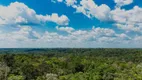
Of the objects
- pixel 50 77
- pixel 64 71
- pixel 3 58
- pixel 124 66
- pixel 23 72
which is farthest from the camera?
pixel 124 66

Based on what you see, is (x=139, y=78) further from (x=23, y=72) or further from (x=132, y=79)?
(x=23, y=72)

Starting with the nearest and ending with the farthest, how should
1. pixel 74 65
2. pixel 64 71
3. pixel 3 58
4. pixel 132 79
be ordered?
pixel 132 79 → pixel 64 71 → pixel 3 58 → pixel 74 65

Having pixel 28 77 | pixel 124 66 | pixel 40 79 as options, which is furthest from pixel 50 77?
pixel 124 66

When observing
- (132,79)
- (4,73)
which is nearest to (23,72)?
(4,73)

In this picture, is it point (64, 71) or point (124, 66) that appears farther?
point (124, 66)

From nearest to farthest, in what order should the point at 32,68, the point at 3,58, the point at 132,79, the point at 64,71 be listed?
the point at 132,79 < the point at 32,68 < the point at 64,71 < the point at 3,58

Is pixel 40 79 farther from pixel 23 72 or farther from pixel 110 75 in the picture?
pixel 110 75

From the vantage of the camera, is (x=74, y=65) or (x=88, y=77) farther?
(x=74, y=65)

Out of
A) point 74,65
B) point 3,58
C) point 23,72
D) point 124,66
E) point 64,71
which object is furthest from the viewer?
point 124,66
